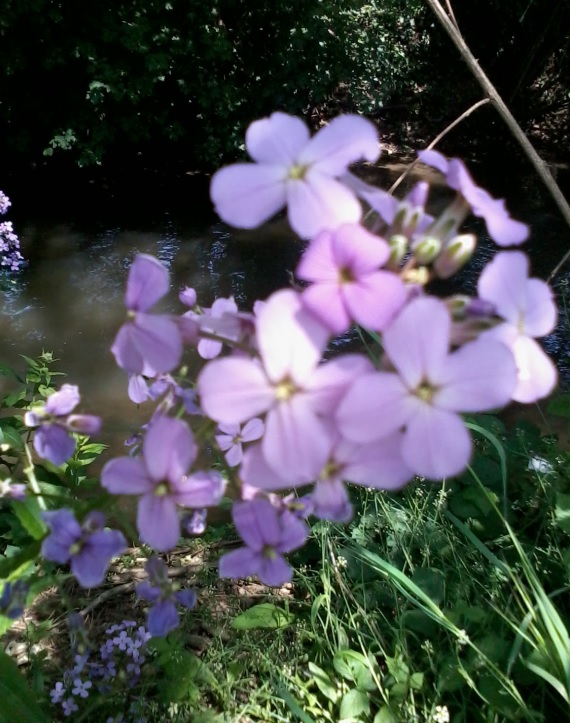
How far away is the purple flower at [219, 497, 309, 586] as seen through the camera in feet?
2.05

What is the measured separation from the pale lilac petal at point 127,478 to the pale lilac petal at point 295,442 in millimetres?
147

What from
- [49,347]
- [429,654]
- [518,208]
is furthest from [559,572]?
[518,208]

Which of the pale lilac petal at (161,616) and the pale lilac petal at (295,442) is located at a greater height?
the pale lilac petal at (295,442)

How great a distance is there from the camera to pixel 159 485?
1.93 feet

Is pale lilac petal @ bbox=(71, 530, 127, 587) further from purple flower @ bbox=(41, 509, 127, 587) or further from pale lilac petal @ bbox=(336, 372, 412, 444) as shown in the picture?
A: pale lilac petal @ bbox=(336, 372, 412, 444)

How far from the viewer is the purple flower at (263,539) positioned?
2.05 ft

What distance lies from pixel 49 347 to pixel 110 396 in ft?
2.15

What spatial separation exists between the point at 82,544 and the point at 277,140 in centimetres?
44

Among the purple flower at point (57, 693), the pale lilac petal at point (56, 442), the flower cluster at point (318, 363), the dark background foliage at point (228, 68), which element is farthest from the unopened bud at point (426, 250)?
the dark background foliage at point (228, 68)

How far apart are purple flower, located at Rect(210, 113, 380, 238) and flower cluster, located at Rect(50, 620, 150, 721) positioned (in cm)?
134

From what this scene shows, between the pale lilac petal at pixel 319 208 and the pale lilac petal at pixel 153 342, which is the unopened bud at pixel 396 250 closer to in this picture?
the pale lilac petal at pixel 319 208

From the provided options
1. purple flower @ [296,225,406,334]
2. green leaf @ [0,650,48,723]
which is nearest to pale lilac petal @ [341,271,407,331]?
purple flower @ [296,225,406,334]

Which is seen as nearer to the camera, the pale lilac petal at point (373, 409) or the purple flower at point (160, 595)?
the pale lilac petal at point (373, 409)

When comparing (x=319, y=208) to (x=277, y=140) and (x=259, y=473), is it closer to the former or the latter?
(x=277, y=140)
